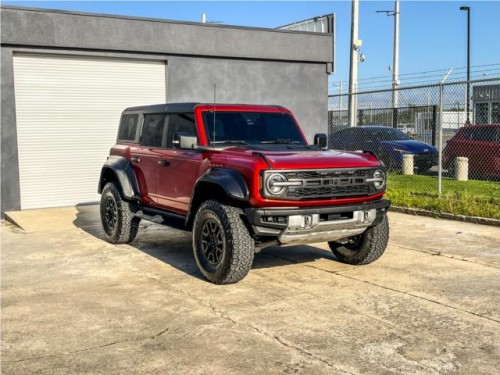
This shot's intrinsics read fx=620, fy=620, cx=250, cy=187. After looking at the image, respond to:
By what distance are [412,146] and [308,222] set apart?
12.1 metres

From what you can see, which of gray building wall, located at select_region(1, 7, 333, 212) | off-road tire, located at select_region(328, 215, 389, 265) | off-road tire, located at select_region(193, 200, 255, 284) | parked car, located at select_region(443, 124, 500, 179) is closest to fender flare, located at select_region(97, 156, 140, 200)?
off-road tire, located at select_region(193, 200, 255, 284)

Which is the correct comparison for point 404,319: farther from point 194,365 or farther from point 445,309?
point 194,365

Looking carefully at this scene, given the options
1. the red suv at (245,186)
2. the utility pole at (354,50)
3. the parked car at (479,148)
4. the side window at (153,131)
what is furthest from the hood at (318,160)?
the utility pole at (354,50)

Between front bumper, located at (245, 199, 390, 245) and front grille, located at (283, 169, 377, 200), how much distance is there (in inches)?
5.4

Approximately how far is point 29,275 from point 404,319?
4270mm

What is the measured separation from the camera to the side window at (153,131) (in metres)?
8.09

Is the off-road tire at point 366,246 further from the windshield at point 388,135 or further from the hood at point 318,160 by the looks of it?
the windshield at point 388,135

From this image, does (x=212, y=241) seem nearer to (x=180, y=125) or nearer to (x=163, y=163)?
(x=163, y=163)

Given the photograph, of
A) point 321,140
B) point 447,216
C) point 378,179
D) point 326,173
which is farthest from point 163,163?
point 447,216

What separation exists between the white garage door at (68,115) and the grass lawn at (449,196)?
617cm

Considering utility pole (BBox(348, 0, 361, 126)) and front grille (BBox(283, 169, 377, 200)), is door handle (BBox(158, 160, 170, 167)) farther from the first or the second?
utility pole (BBox(348, 0, 361, 126))

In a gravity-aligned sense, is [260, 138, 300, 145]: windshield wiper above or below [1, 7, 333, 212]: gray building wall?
below

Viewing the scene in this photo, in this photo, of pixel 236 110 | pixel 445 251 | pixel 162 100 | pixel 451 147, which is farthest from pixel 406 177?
pixel 236 110

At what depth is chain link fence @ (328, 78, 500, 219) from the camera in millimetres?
13531
